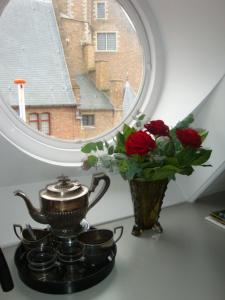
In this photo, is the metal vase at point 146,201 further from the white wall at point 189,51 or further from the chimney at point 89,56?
the chimney at point 89,56

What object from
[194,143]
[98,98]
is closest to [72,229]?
[194,143]

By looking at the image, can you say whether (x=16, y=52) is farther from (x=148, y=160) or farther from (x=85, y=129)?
(x=148, y=160)

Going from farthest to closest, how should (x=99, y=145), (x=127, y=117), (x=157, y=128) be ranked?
(x=127, y=117) < (x=99, y=145) < (x=157, y=128)

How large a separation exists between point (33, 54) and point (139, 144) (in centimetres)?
63

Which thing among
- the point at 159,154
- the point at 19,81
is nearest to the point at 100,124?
the point at 19,81

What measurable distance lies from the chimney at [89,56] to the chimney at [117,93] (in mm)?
127

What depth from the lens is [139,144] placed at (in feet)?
2.93

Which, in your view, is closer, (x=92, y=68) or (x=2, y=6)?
(x=2, y=6)

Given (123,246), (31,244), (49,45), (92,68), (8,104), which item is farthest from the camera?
(92,68)

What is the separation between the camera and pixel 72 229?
0.91 meters

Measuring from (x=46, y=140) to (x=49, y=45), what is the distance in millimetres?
377

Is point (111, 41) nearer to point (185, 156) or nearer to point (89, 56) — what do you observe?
point (89, 56)

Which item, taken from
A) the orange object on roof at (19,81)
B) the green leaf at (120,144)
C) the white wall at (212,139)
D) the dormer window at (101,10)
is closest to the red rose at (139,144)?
the green leaf at (120,144)

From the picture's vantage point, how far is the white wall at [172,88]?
1.14 meters
